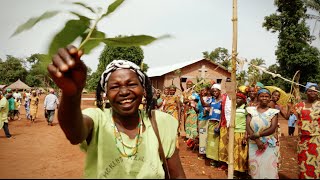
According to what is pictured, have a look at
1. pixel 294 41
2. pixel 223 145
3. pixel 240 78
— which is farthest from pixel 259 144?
pixel 294 41

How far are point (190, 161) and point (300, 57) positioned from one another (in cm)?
1833

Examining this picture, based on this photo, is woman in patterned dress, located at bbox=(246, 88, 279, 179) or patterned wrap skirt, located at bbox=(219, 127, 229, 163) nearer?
woman in patterned dress, located at bbox=(246, 88, 279, 179)

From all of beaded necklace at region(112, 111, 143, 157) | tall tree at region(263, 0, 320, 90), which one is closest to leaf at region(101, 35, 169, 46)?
beaded necklace at region(112, 111, 143, 157)

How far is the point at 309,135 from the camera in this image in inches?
196

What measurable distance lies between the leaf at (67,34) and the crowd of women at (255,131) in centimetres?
404

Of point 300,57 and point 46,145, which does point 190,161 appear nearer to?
point 46,145

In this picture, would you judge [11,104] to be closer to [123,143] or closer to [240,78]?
[240,78]

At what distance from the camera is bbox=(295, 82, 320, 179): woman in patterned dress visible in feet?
16.2

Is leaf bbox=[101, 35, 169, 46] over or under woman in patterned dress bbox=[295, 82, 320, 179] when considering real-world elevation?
over

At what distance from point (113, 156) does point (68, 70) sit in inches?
27.9

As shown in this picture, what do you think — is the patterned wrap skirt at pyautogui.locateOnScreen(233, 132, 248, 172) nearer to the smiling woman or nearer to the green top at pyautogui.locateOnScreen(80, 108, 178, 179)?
the smiling woman

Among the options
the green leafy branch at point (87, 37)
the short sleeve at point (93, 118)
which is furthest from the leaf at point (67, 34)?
the short sleeve at point (93, 118)

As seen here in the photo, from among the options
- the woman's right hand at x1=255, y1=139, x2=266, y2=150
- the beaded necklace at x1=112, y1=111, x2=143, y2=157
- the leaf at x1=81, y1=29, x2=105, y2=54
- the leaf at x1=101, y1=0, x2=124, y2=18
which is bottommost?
the woman's right hand at x1=255, y1=139, x2=266, y2=150

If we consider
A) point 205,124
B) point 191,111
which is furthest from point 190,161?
point 191,111
